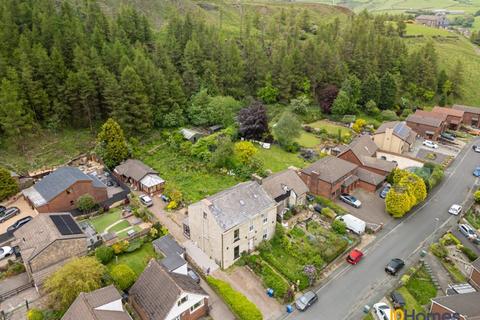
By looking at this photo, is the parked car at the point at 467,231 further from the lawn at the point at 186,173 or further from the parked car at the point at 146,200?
the parked car at the point at 146,200

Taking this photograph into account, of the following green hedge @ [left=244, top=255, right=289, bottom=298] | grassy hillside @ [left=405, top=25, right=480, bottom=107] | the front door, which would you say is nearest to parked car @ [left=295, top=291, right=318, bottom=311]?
green hedge @ [left=244, top=255, right=289, bottom=298]

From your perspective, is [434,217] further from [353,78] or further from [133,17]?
[133,17]

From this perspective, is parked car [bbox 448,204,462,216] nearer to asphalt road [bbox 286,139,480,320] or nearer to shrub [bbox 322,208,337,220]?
asphalt road [bbox 286,139,480,320]

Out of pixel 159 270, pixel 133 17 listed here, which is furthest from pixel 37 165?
pixel 133 17

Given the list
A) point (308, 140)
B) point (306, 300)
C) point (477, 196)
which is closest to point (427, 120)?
point (308, 140)

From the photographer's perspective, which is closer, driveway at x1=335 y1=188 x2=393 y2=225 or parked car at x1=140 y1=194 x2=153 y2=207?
driveway at x1=335 y1=188 x2=393 y2=225
